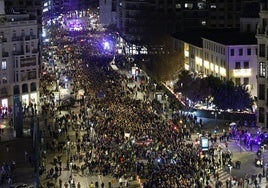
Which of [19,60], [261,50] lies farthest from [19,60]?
[261,50]

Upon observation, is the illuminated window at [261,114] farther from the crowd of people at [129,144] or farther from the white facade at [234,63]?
the white facade at [234,63]

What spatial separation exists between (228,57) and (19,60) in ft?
91.4

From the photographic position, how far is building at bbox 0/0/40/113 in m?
92.6

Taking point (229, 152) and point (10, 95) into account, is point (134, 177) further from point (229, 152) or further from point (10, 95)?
point (10, 95)

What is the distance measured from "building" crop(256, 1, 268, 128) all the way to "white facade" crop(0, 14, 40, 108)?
36003 millimetres

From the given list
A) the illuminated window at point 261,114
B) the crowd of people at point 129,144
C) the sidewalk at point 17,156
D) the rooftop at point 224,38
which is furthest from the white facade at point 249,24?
the sidewalk at point 17,156

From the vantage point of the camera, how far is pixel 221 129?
74250 mm

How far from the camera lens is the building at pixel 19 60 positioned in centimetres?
9262

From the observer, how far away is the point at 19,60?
94250mm

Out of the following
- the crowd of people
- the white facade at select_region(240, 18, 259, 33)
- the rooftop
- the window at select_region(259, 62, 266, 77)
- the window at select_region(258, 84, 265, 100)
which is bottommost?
the crowd of people

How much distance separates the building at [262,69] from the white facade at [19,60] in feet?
118

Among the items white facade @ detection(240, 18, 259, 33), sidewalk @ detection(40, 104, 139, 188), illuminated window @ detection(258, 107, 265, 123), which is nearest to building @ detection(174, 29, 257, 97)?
white facade @ detection(240, 18, 259, 33)

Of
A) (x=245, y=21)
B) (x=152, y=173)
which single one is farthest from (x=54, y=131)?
(x=245, y=21)

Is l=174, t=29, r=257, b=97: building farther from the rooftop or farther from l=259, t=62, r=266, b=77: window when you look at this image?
l=259, t=62, r=266, b=77: window
